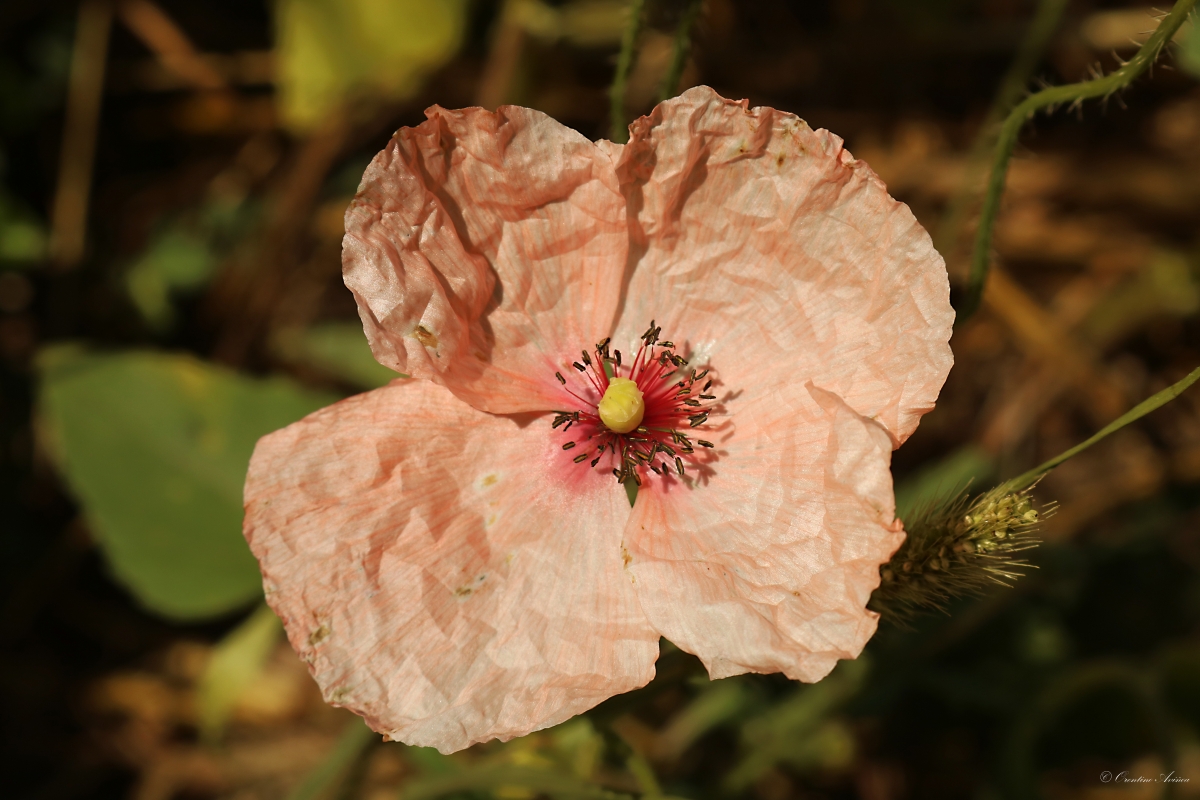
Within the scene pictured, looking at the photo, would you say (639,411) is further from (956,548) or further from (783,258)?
(956,548)

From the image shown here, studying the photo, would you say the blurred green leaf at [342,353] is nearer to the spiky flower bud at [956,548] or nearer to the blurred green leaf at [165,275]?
the blurred green leaf at [165,275]

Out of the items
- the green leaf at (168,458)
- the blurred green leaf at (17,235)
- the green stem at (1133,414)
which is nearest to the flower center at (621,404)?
the green stem at (1133,414)

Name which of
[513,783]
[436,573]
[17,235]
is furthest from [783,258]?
[17,235]

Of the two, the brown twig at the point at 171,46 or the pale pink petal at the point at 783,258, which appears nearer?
the pale pink petal at the point at 783,258

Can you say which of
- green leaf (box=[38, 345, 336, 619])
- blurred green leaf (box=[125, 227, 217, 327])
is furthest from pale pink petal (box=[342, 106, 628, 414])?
blurred green leaf (box=[125, 227, 217, 327])

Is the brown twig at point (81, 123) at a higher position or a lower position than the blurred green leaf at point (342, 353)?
higher

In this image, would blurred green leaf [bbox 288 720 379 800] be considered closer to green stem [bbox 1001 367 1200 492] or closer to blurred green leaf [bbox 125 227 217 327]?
green stem [bbox 1001 367 1200 492]

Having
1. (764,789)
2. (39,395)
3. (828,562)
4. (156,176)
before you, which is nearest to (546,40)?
(156,176)
